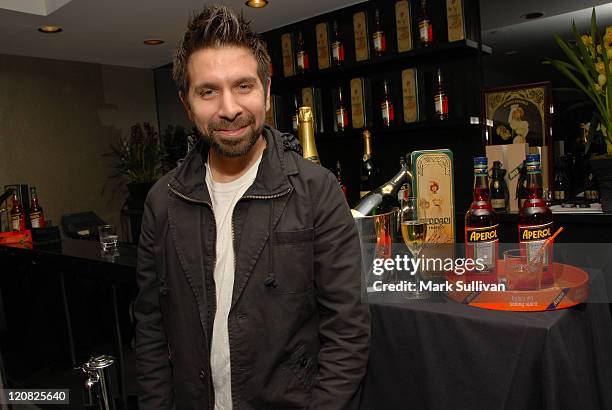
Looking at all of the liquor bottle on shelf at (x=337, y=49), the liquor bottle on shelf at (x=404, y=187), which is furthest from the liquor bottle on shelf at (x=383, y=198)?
the liquor bottle on shelf at (x=337, y=49)

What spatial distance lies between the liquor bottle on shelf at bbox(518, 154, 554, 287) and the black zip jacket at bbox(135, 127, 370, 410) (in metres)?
0.33

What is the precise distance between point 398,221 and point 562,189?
8.20ft

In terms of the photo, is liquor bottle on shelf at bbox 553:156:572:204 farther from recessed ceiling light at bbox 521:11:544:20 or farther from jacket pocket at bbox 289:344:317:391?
jacket pocket at bbox 289:344:317:391

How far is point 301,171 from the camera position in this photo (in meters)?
1.09

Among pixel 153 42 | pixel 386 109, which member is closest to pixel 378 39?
pixel 386 109

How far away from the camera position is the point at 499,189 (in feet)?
9.72

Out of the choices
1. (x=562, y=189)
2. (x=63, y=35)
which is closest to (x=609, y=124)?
(x=562, y=189)

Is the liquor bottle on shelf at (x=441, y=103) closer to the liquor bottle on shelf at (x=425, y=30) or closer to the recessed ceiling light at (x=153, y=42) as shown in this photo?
the liquor bottle on shelf at (x=425, y=30)

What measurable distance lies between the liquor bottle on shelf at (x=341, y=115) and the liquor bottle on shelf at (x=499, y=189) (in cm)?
122

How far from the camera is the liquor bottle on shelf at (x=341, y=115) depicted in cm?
376

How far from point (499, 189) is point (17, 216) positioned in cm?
270

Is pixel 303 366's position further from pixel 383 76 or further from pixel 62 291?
pixel 383 76

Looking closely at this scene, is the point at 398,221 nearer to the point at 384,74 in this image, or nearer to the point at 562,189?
the point at 562,189

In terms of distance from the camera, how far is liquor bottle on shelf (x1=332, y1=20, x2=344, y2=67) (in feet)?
12.1
